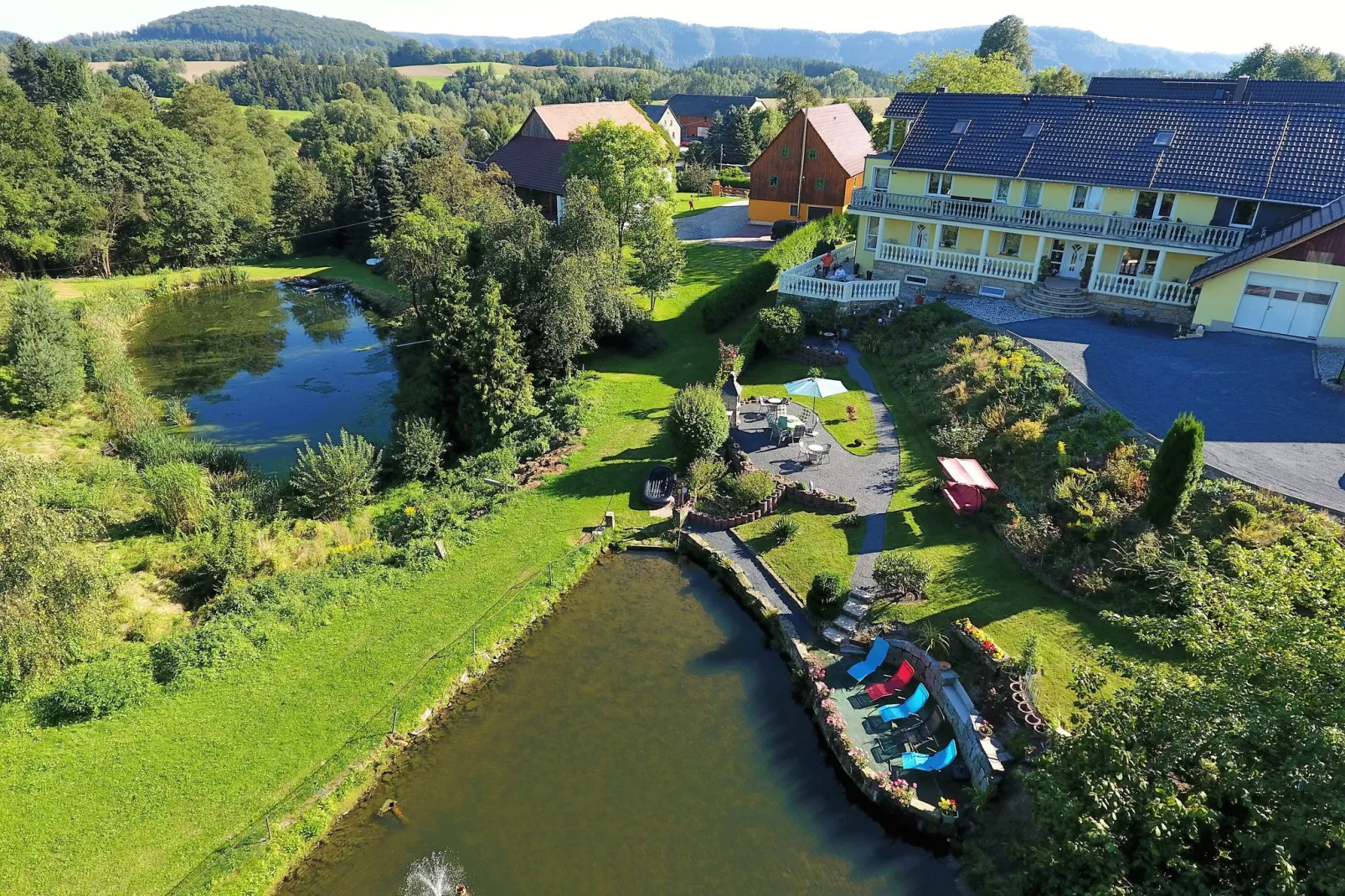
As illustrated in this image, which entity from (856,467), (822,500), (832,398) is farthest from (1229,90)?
(822,500)

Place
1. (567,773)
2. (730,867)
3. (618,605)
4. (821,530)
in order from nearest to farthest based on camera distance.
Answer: (730,867), (567,773), (618,605), (821,530)

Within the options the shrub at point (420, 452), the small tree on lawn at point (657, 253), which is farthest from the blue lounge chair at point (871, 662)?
the small tree on lawn at point (657, 253)

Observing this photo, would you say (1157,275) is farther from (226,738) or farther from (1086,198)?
(226,738)

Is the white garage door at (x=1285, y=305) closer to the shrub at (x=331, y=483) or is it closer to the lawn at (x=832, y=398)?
the lawn at (x=832, y=398)

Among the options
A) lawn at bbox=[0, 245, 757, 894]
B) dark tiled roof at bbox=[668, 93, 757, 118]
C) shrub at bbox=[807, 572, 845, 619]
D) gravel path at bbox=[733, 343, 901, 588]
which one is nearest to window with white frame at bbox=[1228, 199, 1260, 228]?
gravel path at bbox=[733, 343, 901, 588]

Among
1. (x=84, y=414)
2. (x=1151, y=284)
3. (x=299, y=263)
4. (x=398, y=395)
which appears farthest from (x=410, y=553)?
(x=299, y=263)

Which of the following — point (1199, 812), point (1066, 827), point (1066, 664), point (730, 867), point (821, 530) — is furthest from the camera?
point (821, 530)

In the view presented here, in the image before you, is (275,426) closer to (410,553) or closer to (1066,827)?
(410,553)
